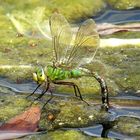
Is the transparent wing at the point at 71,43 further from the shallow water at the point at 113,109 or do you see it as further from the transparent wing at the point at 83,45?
the shallow water at the point at 113,109

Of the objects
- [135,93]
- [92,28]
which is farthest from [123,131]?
[92,28]

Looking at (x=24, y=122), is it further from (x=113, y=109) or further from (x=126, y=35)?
(x=126, y=35)

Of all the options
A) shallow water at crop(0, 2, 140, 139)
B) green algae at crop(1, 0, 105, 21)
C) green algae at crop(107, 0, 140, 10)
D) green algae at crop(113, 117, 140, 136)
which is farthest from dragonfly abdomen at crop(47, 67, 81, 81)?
green algae at crop(107, 0, 140, 10)

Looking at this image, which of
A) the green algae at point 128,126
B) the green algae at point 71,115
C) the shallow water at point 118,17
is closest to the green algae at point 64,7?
the shallow water at point 118,17

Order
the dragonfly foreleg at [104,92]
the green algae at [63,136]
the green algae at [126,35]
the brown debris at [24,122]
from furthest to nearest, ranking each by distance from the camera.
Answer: the green algae at [126,35] < the dragonfly foreleg at [104,92] < the brown debris at [24,122] < the green algae at [63,136]

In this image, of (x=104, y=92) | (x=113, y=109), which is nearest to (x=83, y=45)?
(x=104, y=92)

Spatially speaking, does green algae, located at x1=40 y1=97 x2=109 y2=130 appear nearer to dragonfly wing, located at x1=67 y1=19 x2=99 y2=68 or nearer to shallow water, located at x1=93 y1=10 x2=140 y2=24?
dragonfly wing, located at x1=67 y1=19 x2=99 y2=68

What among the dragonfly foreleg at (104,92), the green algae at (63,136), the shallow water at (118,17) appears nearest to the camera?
the green algae at (63,136)
